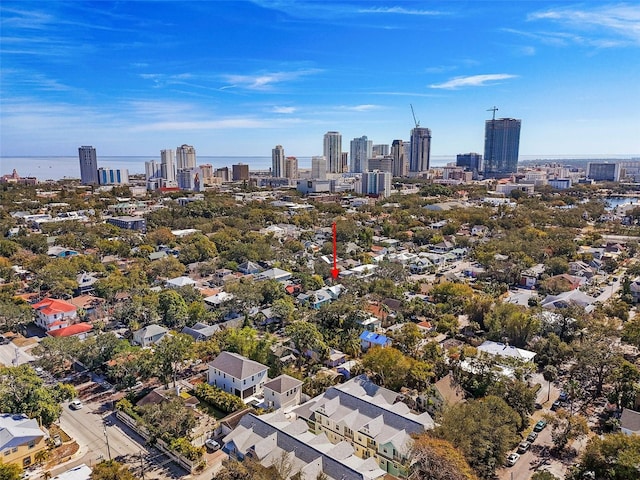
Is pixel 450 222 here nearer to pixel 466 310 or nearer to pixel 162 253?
pixel 466 310

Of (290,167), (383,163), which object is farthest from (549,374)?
(290,167)

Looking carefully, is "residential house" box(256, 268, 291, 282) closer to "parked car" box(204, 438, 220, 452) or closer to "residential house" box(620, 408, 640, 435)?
"parked car" box(204, 438, 220, 452)

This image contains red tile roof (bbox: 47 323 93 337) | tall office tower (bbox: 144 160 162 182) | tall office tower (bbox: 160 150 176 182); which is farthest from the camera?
tall office tower (bbox: 144 160 162 182)

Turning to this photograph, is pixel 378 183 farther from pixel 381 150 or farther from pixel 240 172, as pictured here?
pixel 381 150

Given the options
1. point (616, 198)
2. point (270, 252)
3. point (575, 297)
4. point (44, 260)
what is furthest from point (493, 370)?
point (616, 198)

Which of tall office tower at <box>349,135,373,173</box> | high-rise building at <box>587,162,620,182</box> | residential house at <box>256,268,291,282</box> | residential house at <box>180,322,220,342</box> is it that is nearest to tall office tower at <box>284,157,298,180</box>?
tall office tower at <box>349,135,373,173</box>
